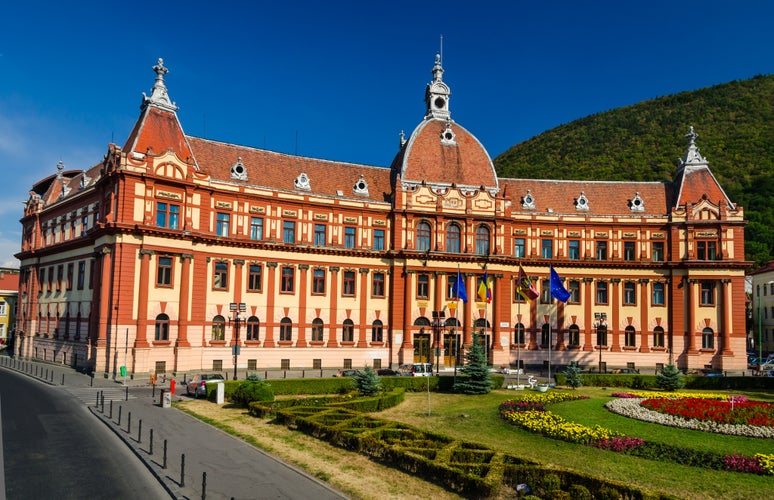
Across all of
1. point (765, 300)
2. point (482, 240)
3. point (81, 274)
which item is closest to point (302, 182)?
point (482, 240)

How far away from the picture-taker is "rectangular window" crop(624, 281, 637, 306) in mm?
67062

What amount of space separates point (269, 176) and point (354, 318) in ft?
57.2

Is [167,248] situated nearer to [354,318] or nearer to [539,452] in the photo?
[354,318]

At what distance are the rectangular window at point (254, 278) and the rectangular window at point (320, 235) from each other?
6.66m

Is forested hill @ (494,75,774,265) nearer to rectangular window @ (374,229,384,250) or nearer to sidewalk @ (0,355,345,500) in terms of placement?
rectangular window @ (374,229,384,250)

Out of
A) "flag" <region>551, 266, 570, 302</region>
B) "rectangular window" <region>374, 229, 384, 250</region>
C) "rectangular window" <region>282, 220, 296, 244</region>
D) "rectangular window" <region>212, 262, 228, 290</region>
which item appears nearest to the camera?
"flag" <region>551, 266, 570, 302</region>

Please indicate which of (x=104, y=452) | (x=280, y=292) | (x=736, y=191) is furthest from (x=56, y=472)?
Result: (x=736, y=191)

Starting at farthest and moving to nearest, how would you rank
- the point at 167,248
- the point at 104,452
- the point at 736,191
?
the point at 736,191, the point at 167,248, the point at 104,452

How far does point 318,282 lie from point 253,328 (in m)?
8.22

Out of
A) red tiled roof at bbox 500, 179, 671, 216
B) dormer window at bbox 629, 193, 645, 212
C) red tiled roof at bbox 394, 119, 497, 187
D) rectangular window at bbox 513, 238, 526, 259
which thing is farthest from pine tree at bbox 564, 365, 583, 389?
dormer window at bbox 629, 193, 645, 212

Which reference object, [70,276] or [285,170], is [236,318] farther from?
[70,276]

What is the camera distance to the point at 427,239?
2539 inches

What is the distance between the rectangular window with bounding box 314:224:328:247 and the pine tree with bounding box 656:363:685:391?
3401 cm

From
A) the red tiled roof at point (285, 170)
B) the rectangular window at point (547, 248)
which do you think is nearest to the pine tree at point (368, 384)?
the red tiled roof at point (285, 170)
